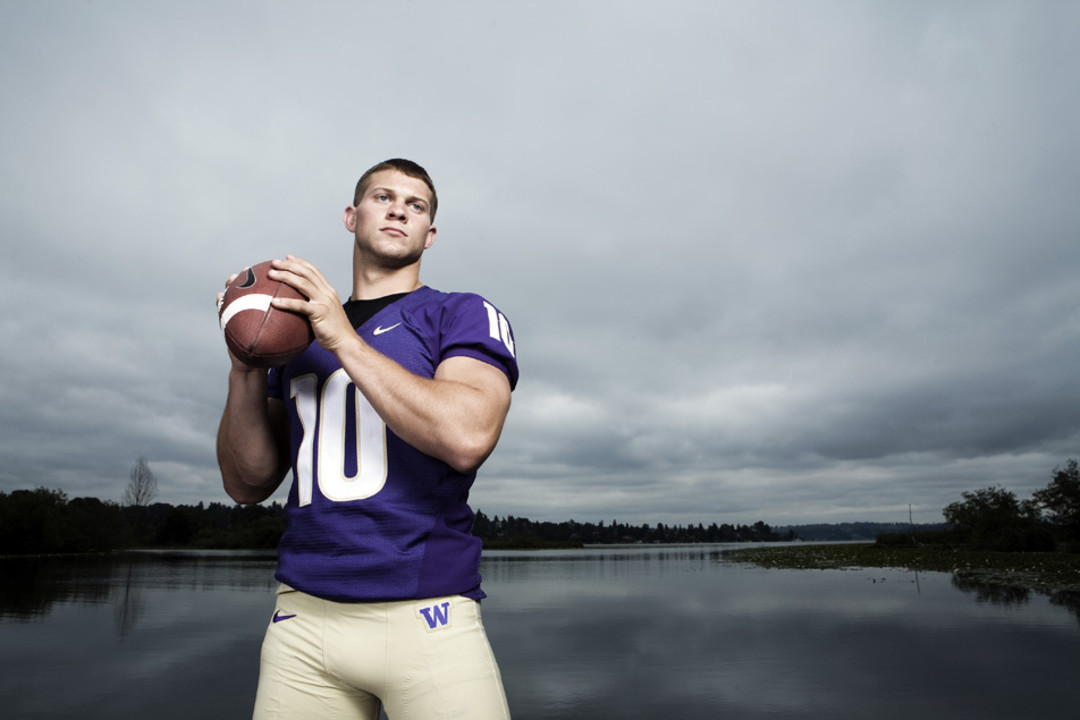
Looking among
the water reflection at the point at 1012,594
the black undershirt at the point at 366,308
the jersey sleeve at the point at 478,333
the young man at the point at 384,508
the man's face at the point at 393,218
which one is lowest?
the water reflection at the point at 1012,594

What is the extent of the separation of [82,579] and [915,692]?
124 feet

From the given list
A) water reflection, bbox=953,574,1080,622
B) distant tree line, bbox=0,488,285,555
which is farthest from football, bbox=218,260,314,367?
distant tree line, bbox=0,488,285,555

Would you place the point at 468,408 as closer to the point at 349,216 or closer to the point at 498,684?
the point at 498,684

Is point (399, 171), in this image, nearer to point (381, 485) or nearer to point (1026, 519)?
point (381, 485)

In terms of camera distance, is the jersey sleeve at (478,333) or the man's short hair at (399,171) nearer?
the jersey sleeve at (478,333)

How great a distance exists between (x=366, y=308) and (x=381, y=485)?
0.65 metres

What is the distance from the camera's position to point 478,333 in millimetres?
1995

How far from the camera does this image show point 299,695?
6.09 ft

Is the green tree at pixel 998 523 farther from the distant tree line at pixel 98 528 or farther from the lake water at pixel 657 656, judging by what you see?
the distant tree line at pixel 98 528

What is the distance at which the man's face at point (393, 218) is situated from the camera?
89.3 inches

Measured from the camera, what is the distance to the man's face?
89.3 inches

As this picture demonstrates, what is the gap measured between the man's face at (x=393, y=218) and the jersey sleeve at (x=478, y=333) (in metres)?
0.27

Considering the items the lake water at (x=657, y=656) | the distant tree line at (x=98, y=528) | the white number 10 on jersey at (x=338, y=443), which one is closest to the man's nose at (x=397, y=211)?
the white number 10 on jersey at (x=338, y=443)

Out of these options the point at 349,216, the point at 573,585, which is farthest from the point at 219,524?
the point at 349,216
